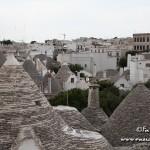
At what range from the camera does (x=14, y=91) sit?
8.94 meters

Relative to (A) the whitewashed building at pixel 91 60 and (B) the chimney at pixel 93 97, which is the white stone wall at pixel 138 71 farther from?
(B) the chimney at pixel 93 97

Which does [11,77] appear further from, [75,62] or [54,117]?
[75,62]

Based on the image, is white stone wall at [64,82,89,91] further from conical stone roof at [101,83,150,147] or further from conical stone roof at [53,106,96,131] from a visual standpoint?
conical stone roof at [53,106,96,131]

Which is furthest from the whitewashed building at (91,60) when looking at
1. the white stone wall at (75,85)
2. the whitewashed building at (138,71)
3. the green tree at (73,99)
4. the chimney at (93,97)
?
the chimney at (93,97)

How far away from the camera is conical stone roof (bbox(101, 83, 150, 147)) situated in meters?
13.9

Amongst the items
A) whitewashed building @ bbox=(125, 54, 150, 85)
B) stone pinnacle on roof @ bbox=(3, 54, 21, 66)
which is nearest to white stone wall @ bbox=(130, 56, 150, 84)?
whitewashed building @ bbox=(125, 54, 150, 85)

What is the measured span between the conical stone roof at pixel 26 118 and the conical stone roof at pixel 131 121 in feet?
13.9

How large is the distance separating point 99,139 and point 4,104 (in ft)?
8.27

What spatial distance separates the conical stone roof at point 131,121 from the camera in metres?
13.9

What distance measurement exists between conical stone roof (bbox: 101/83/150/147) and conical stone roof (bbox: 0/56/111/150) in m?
4.24

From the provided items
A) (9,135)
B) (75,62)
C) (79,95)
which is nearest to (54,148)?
(9,135)

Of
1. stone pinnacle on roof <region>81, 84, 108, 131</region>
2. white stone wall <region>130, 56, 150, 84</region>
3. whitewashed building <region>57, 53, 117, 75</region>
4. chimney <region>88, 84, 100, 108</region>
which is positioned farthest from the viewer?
whitewashed building <region>57, 53, 117, 75</region>

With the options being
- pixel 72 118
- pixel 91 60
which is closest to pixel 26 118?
pixel 72 118

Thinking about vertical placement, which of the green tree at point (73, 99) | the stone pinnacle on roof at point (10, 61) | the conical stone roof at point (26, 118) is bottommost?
the green tree at point (73, 99)
